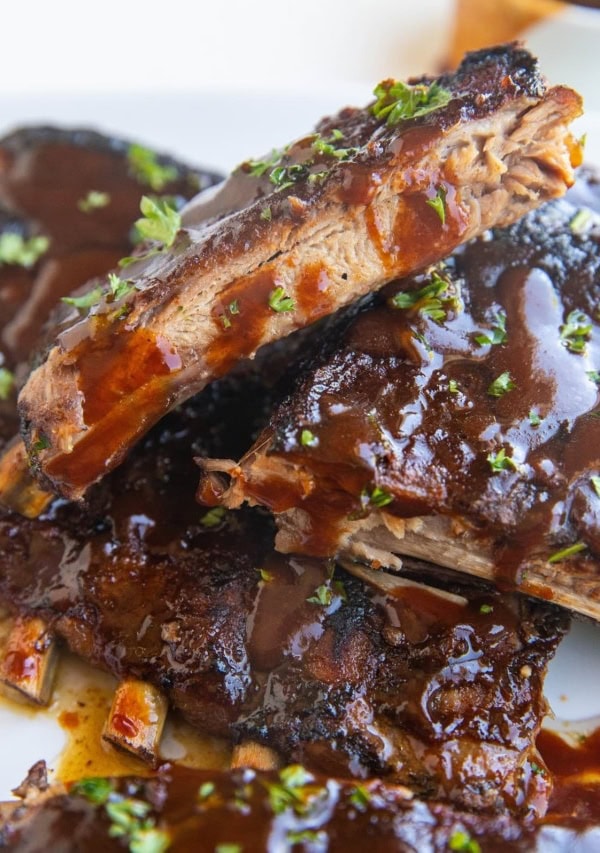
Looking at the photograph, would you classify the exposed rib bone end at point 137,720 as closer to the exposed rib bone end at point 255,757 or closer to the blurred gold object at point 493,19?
the exposed rib bone end at point 255,757

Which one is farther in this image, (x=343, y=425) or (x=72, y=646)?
(x=72, y=646)

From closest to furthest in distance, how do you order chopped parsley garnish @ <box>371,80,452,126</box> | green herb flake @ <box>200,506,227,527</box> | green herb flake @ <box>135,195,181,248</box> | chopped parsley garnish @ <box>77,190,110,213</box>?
chopped parsley garnish @ <box>371,80,452,126</box>
green herb flake @ <box>135,195,181,248</box>
green herb flake @ <box>200,506,227,527</box>
chopped parsley garnish @ <box>77,190,110,213</box>

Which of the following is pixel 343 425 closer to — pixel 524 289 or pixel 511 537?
pixel 511 537

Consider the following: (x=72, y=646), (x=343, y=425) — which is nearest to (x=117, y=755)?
(x=72, y=646)

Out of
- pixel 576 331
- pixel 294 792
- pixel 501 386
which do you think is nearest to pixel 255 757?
pixel 294 792

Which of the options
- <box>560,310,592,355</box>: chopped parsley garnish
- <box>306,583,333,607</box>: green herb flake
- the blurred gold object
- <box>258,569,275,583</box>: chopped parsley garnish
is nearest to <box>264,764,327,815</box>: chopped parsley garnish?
<box>306,583,333,607</box>: green herb flake

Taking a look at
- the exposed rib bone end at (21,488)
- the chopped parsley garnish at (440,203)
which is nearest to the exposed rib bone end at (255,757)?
the exposed rib bone end at (21,488)

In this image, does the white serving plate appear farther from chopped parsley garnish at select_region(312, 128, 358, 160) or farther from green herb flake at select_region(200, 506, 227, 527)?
green herb flake at select_region(200, 506, 227, 527)
